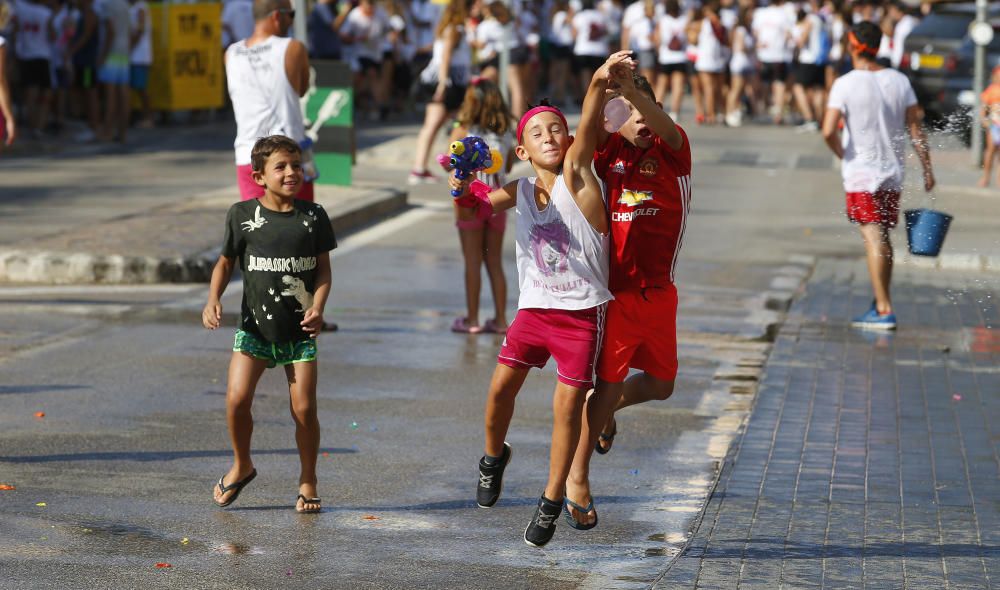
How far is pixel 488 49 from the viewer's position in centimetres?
2042

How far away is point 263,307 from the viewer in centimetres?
620

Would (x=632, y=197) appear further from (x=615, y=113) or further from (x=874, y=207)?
(x=874, y=207)

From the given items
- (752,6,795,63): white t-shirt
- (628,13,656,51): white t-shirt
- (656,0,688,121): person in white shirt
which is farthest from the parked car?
(628,13,656,51): white t-shirt

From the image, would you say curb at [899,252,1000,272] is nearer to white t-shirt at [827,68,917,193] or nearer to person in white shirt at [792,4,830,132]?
white t-shirt at [827,68,917,193]

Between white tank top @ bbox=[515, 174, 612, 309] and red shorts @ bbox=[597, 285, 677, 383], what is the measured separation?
11cm

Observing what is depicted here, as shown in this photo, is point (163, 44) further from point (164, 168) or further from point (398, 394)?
point (398, 394)

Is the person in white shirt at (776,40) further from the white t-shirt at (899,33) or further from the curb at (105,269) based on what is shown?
the curb at (105,269)

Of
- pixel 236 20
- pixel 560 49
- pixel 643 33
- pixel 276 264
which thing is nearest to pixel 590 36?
pixel 643 33

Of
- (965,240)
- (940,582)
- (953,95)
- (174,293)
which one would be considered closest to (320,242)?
(940,582)

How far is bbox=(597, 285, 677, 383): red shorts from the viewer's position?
18.8 feet

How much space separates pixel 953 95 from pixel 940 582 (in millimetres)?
17438

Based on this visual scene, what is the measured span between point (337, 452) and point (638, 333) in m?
1.94

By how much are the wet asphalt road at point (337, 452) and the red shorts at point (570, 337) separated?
0.65m

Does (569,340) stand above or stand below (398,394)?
above
